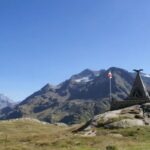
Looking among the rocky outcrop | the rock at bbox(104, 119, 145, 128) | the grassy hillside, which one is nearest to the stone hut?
the rocky outcrop

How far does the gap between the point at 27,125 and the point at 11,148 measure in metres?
56.9

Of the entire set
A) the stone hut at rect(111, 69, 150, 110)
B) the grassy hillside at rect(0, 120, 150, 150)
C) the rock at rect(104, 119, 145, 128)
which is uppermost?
the stone hut at rect(111, 69, 150, 110)

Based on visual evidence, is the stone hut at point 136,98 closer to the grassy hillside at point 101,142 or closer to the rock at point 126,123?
the rock at point 126,123

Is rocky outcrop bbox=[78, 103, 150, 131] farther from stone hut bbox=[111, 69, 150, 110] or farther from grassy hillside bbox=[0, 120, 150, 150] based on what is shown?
stone hut bbox=[111, 69, 150, 110]

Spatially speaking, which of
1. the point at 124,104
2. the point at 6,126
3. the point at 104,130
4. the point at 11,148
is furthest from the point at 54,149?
the point at 6,126

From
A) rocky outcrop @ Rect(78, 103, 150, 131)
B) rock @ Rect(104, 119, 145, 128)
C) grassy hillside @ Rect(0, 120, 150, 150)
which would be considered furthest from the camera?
rocky outcrop @ Rect(78, 103, 150, 131)

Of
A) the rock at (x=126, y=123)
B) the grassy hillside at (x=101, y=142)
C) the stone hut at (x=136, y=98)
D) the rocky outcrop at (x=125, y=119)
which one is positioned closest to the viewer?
the grassy hillside at (x=101, y=142)

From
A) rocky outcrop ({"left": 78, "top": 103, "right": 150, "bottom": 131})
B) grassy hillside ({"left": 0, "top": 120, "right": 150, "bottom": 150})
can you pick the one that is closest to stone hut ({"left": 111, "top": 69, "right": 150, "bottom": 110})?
rocky outcrop ({"left": 78, "top": 103, "right": 150, "bottom": 131})

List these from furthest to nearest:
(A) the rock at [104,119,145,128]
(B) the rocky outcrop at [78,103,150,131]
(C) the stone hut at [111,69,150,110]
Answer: (C) the stone hut at [111,69,150,110], (B) the rocky outcrop at [78,103,150,131], (A) the rock at [104,119,145,128]

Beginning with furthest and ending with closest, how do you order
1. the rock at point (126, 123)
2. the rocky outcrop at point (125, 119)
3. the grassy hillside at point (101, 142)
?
the rocky outcrop at point (125, 119) → the rock at point (126, 123) → the grassy hillside at point (101, 142)

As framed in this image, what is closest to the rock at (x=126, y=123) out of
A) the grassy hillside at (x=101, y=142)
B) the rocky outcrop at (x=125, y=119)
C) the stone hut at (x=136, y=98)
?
the rocky outcrop at (x=125, y=119)

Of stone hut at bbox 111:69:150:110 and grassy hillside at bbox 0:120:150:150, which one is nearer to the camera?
grassy hillside at bbox 0:120:150:150

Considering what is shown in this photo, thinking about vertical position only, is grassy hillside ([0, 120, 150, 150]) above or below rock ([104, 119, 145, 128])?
below

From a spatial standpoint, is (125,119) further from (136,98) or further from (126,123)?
(136,98)
